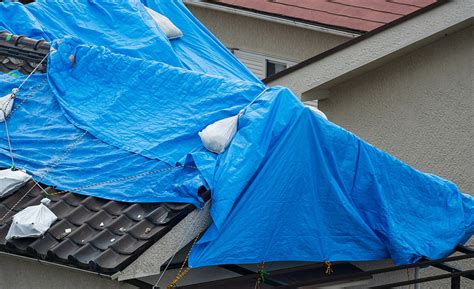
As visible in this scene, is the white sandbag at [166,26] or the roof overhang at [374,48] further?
the roof overhang at [374,48]

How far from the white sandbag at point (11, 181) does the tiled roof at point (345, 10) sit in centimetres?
780

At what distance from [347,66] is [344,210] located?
4.18 meters

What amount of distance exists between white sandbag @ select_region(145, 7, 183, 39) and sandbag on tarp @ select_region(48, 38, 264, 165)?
3.95 feet

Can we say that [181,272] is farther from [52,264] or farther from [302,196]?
[302,196]

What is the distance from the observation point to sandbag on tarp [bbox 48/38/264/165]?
8219mm

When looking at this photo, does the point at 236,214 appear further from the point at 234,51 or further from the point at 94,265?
the point at 234,51

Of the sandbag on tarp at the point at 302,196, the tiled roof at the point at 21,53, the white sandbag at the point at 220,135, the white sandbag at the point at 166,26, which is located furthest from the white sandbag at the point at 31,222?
the white sandbag at the point at 166,26

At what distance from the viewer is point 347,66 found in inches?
464

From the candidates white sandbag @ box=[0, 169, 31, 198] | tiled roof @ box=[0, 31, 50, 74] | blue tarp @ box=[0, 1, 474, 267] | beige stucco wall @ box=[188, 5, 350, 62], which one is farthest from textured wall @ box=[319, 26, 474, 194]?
white sandbag @ box=[0, 169, 31, 198]

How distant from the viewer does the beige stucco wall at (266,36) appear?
15.7 metres

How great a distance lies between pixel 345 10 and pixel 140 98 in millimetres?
7305

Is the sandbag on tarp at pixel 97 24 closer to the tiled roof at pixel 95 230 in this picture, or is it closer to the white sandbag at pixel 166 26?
the white sandbag at pixel 166 26

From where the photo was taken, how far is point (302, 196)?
25.0 ft

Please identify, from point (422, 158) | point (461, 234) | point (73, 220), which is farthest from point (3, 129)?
point (422, 158)
